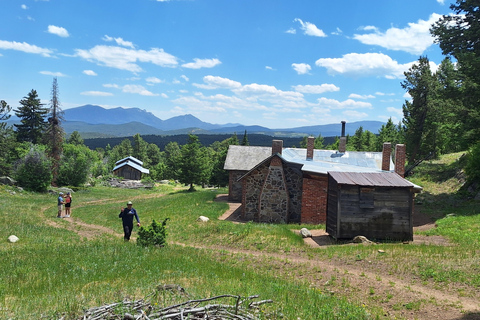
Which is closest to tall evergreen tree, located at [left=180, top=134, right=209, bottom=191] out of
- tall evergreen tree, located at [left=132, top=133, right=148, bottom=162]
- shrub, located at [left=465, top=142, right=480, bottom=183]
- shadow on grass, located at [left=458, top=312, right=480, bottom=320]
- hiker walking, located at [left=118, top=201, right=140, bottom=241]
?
hiker walking, located at [left=118, top=201, right=140, bottom=241]

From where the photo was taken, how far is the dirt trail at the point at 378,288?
335 inches

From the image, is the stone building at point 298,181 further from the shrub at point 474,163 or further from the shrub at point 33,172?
the shrub at point 33,172

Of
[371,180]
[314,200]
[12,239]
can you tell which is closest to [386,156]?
[314,200]

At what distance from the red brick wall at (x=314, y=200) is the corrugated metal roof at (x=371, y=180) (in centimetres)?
457

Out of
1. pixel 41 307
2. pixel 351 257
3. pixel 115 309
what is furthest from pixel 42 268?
pixel 351 257

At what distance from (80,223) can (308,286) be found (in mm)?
20463

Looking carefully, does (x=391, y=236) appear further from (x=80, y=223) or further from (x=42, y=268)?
(x=80, y=223)

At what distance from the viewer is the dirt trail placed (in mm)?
8516

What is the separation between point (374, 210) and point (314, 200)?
6.61 metres

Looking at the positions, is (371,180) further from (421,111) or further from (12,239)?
(421,111)

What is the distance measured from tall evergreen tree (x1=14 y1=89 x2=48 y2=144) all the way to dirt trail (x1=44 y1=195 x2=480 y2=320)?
65178mm

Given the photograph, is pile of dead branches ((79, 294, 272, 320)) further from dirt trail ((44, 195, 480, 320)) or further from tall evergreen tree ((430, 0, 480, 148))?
tall evergreen tree ((430, 0, 480, 148))

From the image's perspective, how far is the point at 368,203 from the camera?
1734cm

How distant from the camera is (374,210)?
17312 mm
